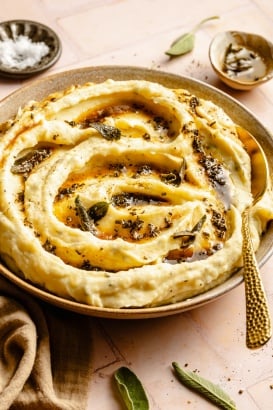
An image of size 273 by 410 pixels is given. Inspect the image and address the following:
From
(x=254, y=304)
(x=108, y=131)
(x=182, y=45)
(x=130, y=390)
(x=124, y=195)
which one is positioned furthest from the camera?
Answer: (x=182, y=45)

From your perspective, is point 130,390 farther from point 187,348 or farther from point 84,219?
point 84,219

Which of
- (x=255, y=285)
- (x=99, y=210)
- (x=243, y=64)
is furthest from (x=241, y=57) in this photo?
(x=255, y=285)

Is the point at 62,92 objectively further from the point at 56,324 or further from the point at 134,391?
the point at 134,391

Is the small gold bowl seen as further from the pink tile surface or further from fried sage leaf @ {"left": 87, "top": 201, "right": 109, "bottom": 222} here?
fried sage leaf @ {"left": 87, "top": 201, "right": 109, "bottom": 222}

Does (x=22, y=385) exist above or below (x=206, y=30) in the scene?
below

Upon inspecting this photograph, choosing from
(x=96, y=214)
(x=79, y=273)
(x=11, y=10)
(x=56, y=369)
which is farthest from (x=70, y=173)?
(x=11, y=10)

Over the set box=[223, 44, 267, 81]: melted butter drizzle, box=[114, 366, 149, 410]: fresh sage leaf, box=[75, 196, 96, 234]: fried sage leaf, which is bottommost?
box=[114, 366, 149, 410]: fresh sage leaf

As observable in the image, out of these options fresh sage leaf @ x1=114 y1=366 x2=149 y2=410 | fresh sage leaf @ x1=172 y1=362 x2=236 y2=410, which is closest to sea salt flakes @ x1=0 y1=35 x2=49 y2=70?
fresh sage leaf @ x1=114 y1=366 x2=149 y2=410
